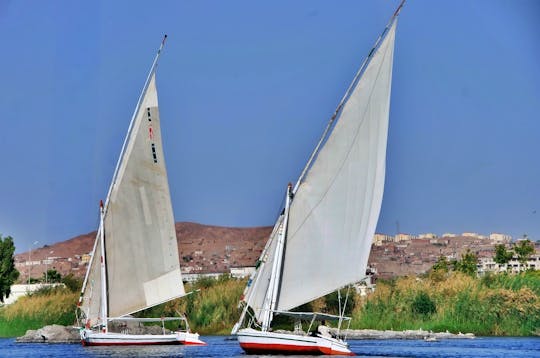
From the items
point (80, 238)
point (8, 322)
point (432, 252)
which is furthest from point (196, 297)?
point (432, 252)

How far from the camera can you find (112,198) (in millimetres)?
51469

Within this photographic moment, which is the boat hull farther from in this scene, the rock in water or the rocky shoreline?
the rock in water

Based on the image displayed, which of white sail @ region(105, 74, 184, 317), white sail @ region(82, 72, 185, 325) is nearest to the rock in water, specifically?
white sail @ region(82, 72, 185, 325)

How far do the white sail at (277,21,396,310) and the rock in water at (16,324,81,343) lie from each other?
22.3 metres

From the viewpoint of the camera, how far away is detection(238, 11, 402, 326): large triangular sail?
4225 centimetres

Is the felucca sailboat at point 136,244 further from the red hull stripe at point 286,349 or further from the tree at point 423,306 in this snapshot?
the tree at point 423,306

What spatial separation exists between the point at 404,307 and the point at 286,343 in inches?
1023

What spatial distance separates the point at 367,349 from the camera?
2004 inches

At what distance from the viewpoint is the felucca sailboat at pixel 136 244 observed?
51.3 m

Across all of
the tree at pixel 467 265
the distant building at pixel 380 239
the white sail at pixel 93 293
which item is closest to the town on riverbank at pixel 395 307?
the white sail at pixel 93 293

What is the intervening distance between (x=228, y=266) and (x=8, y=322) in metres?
65.2

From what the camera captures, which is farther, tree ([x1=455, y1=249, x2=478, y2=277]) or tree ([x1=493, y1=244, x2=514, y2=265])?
tree ([x1=493, y1=244, x2=514, y2=265])

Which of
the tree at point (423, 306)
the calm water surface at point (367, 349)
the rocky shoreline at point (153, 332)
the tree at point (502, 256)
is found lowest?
the calm water surface at point (367, 349)

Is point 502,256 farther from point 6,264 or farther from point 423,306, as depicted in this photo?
point 6,264
